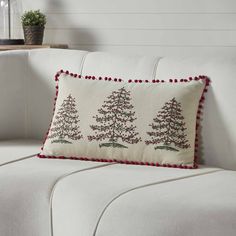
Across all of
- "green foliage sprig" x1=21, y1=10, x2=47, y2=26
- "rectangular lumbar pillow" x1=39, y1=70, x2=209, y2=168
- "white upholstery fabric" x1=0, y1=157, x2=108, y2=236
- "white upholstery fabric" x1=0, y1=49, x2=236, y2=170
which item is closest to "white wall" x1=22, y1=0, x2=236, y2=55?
"green foliage sprig" x1=21, y1=10, x2=47, y2=26

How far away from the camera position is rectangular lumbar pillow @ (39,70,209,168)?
2.53 m

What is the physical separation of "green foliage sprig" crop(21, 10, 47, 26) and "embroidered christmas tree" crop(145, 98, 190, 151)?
59.9 inches

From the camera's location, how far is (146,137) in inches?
100

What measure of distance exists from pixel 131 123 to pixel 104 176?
0.33m

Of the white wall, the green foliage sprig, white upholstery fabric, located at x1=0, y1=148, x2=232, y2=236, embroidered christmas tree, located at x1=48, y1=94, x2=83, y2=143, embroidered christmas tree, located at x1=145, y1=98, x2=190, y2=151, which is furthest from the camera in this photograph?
the green foliage sprig

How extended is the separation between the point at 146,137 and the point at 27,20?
1559 mm

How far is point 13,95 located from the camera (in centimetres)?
305

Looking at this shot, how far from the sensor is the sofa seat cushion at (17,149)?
8.57 ft

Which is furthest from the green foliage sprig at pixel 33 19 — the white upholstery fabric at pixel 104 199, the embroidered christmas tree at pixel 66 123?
the white upholstery fabric at pixel 104 199

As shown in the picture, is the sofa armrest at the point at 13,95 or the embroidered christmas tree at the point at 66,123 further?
the sofa armrest at the point at 13,95

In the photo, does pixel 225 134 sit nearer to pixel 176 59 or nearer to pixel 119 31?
pixel 176 59

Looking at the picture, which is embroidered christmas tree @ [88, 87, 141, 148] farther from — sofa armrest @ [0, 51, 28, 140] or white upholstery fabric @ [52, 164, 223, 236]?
sofa armrest @ [0, 51, 28, 140]

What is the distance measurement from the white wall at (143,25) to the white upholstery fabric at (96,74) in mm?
871

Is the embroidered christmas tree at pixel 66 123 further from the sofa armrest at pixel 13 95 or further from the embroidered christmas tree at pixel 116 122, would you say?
the sofa armrest at pixel 13 95
